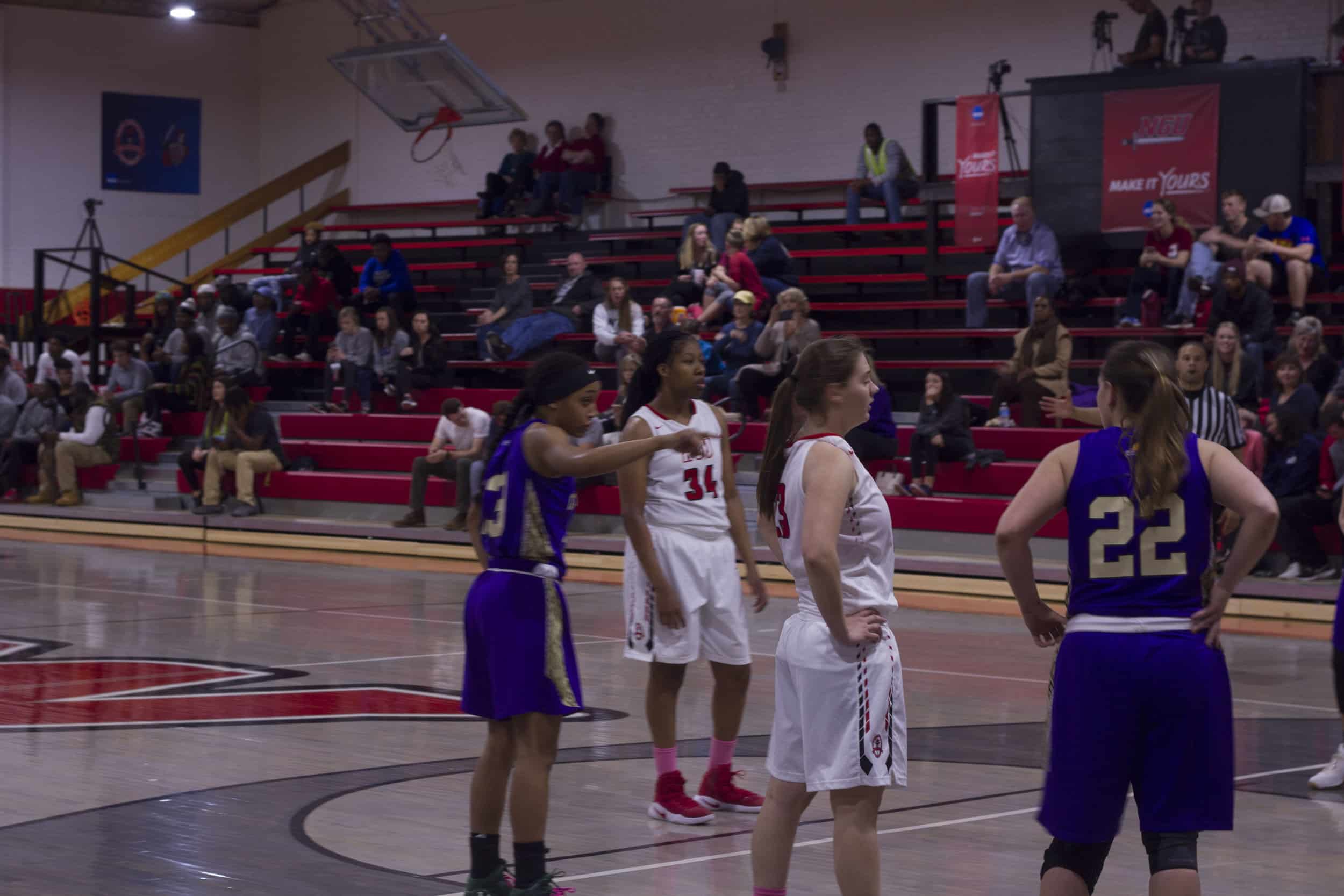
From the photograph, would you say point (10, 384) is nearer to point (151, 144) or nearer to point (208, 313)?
point (208, 313)

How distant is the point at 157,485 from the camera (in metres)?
20.0

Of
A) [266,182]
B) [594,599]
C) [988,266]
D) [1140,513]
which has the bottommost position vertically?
[594,599]

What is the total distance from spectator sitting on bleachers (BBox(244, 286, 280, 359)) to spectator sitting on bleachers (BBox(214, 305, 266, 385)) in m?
0.69

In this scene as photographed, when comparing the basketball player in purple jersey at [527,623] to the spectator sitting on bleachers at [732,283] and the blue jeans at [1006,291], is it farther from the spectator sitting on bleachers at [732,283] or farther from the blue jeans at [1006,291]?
the spectator sitting on bleachers at [732,283]

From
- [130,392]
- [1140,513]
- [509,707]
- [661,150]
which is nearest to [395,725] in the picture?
[509,707]

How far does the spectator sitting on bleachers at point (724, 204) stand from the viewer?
19.8 m

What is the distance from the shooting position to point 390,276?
2117 cm

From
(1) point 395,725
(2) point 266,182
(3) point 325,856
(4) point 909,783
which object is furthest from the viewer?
(2) point 266,182

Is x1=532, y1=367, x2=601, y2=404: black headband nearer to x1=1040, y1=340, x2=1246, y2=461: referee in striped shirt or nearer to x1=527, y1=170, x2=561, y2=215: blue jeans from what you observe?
x1=1040, y1=340, x2=1246, y2=461: referee in striped shirt

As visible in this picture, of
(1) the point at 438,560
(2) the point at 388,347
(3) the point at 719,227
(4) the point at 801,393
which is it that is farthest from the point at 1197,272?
(4) the point at 801,393

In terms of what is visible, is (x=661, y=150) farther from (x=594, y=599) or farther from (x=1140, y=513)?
(x=1140, y=513)

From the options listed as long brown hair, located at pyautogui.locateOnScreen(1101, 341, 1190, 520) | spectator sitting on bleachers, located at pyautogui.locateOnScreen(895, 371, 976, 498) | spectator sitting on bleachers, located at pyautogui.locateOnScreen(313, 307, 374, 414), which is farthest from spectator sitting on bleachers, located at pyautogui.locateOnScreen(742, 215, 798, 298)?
long brown hair, located at pyautogui.locateOnScreen(1101, 341, 1190, 520)

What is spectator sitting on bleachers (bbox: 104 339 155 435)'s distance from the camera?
20641 mm

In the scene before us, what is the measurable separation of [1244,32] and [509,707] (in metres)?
17.3
